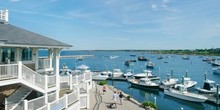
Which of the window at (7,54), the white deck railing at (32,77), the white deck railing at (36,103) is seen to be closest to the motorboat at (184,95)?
the white deck railing at (36,103)

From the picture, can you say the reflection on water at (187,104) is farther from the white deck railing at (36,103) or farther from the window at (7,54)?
the window at (7,54)

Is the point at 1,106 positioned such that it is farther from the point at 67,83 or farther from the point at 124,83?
the point at 124,83

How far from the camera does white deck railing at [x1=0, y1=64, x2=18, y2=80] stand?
15.1 m

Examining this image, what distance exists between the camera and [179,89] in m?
49.7

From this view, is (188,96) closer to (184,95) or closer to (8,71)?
(184,95)

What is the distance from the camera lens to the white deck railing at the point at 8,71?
49.4 ft

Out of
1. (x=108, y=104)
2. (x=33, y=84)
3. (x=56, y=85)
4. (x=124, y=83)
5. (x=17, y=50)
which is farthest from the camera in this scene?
(x=124, y=83)

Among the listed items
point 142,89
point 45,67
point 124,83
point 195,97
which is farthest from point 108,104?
point 124,83

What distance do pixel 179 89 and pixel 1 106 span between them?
37748mm

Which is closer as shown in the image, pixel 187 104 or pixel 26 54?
pixel 26 54

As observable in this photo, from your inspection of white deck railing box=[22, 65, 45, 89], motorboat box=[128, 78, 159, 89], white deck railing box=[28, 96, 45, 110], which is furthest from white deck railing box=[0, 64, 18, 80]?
motorboat box=[128, 78, 159, 89]

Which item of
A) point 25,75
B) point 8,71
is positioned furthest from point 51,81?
point 8,71

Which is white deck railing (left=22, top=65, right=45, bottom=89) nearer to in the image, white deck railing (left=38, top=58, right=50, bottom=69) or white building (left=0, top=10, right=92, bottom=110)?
white building (left=0, top=10, right=92, bottom=110)

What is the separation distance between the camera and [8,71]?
15.3 metres
